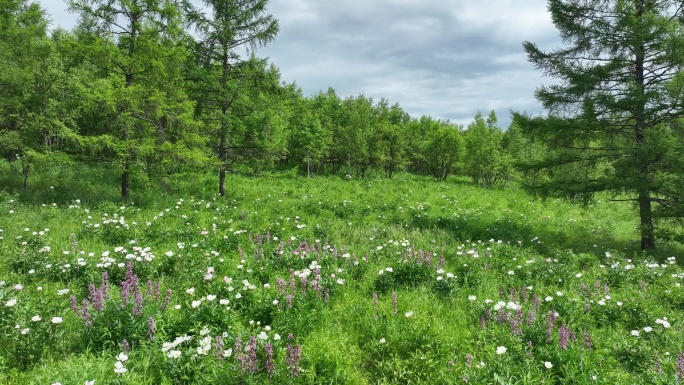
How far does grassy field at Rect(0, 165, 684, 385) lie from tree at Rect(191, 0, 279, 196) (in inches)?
269

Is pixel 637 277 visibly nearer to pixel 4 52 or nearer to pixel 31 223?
pixel 31 223

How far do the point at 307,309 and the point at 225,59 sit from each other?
14.2m

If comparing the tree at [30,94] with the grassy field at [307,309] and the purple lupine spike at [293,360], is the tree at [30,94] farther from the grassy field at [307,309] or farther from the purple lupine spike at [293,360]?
the purple lupine spike at [293,360]

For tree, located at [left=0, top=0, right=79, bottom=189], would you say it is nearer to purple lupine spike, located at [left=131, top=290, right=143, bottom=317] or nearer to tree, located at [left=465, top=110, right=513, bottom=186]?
purple lupine spike, located at [left=131, top=290, right=143, bottom=317]

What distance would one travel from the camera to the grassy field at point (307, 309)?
3697 mm

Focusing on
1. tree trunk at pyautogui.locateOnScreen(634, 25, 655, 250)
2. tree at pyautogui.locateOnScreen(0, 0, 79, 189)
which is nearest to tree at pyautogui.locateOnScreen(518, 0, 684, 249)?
tree trunk at pyautogui.locateOnScreen(634, 25, 655, 250)

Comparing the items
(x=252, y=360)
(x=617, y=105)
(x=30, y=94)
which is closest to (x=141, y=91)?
(x=30, y=94)

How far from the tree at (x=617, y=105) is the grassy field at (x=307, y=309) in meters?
2.32

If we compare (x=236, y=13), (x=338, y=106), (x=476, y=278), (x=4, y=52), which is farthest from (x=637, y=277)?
(x=338, y=106)

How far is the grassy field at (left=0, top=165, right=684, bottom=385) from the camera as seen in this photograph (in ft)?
12.1

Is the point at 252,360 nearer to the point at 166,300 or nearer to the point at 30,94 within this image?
the point at 166,300

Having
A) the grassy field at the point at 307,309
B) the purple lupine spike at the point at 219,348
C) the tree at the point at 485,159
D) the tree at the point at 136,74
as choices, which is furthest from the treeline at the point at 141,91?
the tree at the point at 485,159

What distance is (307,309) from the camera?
16.3 feet

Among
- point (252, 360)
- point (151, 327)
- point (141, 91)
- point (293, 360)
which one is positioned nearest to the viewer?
point (252, 360)
